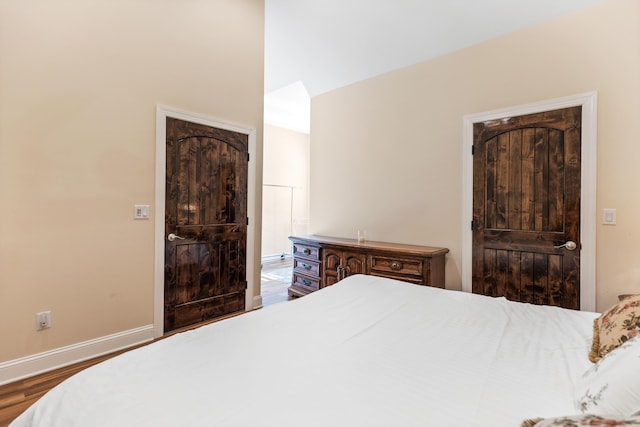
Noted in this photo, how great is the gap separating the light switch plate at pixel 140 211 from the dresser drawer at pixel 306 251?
1.86 metres

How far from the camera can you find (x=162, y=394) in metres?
0.90

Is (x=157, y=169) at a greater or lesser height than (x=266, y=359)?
greater

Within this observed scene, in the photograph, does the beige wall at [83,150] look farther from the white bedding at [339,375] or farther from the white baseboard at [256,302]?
the white bedding at [339,375]

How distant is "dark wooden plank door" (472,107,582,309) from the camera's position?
2.57 metres

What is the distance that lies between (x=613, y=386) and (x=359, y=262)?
2.68m

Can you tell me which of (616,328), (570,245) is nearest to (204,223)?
(616,328)

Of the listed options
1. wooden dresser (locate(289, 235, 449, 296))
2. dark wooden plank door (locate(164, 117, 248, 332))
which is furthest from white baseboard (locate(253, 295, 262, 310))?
wooden dresser (locate(289, 235, 449, 296))

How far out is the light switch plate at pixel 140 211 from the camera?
261cm

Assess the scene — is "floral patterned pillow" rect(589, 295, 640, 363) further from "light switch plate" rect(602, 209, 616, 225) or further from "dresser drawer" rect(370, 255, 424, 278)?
"dresser drawer" rect(370, 255, 424, 278)

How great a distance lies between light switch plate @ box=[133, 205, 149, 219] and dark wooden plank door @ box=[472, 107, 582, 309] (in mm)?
3026

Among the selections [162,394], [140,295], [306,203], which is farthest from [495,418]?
[306,203]

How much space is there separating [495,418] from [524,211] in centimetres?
248

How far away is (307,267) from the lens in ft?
12.9

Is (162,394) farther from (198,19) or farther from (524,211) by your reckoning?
(198,19)
